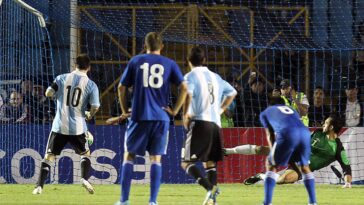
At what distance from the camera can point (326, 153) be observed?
62.8 ft

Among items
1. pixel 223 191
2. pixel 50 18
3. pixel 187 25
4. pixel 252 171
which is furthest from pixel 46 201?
pixel 187 25

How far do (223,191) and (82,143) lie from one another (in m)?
2.56

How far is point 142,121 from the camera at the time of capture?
12773 millimetres

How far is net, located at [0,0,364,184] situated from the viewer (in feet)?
67.5

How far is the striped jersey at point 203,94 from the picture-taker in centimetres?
1405

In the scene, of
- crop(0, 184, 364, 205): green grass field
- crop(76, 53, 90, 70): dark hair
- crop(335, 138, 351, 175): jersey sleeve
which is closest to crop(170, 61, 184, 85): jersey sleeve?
crop(0, 184, 364, 205): green grass field

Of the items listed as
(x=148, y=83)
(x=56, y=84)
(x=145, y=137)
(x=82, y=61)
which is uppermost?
(x=82, y=61)

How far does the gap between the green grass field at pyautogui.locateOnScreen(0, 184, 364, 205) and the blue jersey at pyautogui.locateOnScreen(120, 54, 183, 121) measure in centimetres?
226

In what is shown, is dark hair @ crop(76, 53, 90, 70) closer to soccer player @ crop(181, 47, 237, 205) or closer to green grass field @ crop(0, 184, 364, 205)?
green grass field @ crop(0, 184, 364, 205)

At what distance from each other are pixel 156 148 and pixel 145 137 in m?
0.19

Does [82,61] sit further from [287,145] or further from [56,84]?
[287,145]

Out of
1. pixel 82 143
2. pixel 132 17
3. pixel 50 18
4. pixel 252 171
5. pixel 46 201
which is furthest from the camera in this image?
pixel 132 17

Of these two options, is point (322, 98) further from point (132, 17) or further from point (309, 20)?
point (132, 17)

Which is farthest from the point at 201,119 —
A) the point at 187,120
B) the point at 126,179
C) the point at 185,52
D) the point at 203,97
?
the point at 185,52
